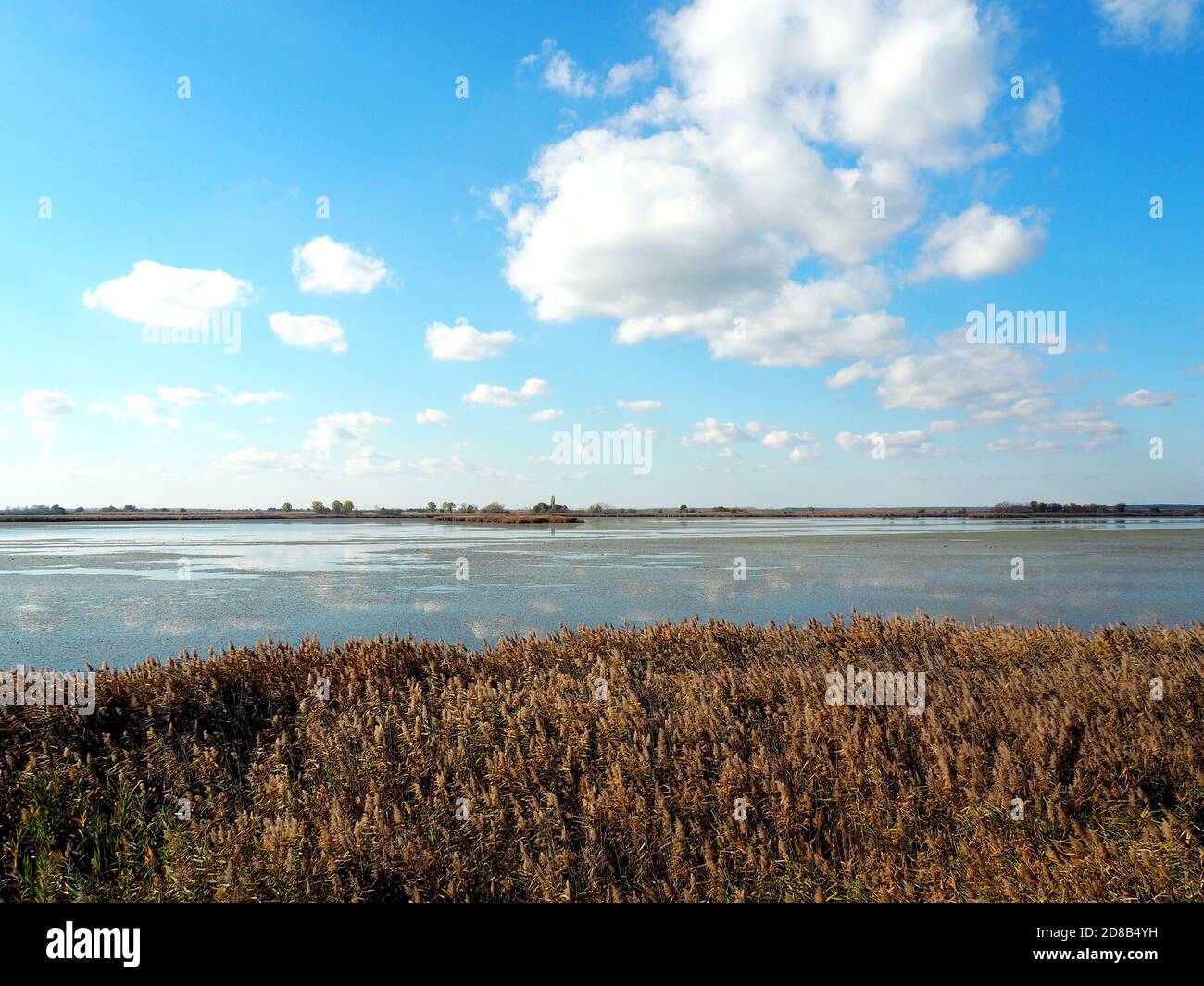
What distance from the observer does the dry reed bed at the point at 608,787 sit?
220 inches

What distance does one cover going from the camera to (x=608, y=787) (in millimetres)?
6992

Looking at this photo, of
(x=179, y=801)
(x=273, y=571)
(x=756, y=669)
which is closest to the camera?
(x=179, y=801)

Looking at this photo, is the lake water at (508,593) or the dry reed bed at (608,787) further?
the lake water at (508,593)

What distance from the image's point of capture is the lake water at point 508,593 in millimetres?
18047

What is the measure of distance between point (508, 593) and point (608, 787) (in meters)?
18.6

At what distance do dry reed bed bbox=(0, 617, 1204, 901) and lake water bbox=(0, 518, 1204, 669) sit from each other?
5289 millimetres

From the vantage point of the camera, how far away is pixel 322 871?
18.3 ft

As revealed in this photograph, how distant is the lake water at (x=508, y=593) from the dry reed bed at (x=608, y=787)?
5.29 metres

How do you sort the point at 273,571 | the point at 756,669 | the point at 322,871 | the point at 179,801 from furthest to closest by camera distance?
the point at 273,571, the point at 756,669, the point at 179,801, the point at 322,871
